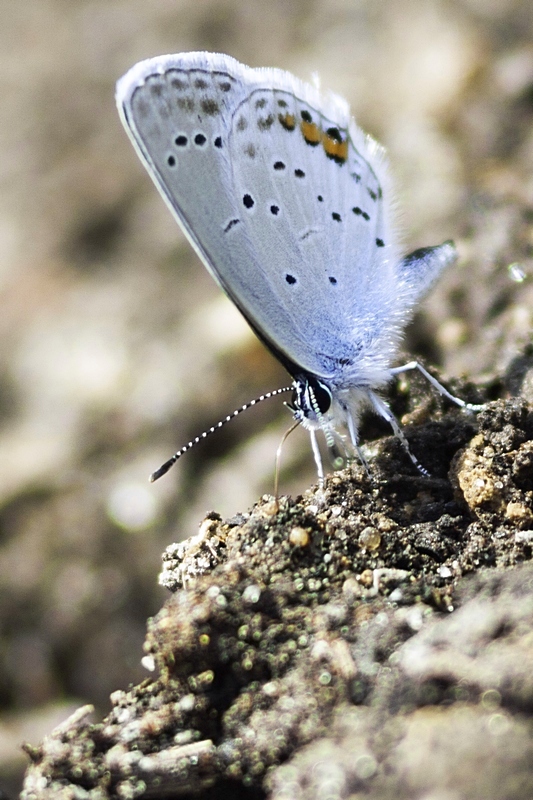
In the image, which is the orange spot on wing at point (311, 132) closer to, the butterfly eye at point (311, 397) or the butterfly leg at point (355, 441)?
the butterfly eye at point (311, 397)

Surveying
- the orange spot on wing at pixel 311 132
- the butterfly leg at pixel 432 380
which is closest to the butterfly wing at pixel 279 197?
the orange spot on wing at pixel 311 132

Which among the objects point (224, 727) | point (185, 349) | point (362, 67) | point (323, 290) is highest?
point (362, 67)

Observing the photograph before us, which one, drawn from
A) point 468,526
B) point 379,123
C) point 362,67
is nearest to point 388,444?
point 468,526

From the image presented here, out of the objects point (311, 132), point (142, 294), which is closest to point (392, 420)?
point (311, 132)

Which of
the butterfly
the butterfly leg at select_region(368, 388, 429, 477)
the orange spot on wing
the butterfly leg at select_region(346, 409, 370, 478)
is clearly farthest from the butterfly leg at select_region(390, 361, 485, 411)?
the orange spot on wing

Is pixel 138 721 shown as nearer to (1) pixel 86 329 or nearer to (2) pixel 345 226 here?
(2) pixel 345 226

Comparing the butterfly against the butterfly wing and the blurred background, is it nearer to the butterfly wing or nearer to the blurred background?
the butterfly wing

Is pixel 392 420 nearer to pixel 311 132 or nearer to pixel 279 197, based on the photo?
pixel 279 197
